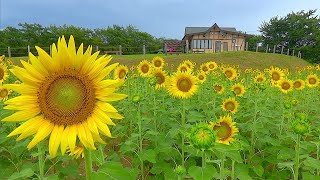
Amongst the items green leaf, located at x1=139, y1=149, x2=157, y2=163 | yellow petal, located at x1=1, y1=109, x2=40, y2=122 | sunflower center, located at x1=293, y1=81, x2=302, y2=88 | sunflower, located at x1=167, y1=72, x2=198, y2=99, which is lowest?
green leaf, located at x1=139, y1=149, x2=157, y2=163

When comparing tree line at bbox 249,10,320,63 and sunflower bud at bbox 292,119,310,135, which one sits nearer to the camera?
sunflower bud at bbox 292,119,310,135

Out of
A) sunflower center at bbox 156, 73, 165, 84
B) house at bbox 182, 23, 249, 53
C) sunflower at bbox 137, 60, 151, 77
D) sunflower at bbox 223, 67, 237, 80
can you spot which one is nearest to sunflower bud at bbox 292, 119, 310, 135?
sunflower center at bbox 156, 73, 165, 84

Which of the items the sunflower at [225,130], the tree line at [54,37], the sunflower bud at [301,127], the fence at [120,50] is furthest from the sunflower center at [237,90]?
the tree line at [54,37]

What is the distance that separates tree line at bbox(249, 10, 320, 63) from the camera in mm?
49938

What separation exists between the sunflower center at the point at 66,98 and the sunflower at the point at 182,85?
8.69 feet

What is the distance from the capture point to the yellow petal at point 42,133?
154 cm

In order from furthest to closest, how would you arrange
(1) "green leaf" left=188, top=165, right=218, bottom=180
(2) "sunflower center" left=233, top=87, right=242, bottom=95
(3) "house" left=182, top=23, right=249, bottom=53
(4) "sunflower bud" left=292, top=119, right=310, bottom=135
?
1. (3) "house" left=182, top=23, right=249, bottom=53
2. (2) "sunflower center" left=233, top=87, right=242, bottom=95
3. (4) "sunflower bud" left=292, top=119, right=310, bottom=135
4. (1) "green leaf" left=188, top=165, right=218, bottom=180

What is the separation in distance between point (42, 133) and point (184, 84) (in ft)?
9.57

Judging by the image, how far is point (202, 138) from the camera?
6.23 ft

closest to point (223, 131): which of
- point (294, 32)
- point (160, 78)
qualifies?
point (160, 78)

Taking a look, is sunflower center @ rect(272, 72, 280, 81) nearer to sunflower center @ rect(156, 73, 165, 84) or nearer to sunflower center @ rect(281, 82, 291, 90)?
sunflower center @ rect(281, 82, 291, 90)

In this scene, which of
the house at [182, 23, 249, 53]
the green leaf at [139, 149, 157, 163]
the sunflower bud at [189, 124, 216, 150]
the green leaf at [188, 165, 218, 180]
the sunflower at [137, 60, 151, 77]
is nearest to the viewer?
the sunflower bud at [189, 124, 216, 150]

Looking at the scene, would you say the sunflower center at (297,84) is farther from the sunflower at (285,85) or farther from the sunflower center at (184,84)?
the sunflower center at (184,84)

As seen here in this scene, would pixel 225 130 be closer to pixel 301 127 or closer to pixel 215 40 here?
pixel 301 127
